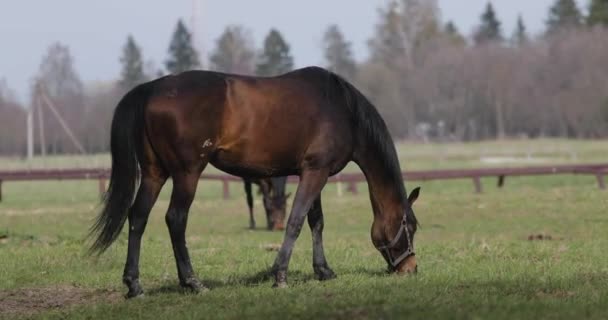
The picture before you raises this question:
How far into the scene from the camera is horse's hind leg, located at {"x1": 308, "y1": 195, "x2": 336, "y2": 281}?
9297 millimetres

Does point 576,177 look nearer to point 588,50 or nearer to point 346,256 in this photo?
point 346,256

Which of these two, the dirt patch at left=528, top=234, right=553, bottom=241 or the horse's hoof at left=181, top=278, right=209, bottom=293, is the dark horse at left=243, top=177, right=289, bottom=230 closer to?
the dirt patch at left=528, top=234, right=553, bottom=241

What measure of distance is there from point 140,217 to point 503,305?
3.71 m

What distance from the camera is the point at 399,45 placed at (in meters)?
95.6

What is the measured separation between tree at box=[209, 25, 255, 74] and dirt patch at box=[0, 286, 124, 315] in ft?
290

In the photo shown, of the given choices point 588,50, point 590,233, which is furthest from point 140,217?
point 588,50

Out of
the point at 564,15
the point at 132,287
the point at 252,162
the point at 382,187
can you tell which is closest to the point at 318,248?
the point at 382,187

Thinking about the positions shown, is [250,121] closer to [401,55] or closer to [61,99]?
[61,99]

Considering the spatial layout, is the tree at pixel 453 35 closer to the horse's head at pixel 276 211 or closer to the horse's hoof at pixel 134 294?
the horse's head at pixel 276 211

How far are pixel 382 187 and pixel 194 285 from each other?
91.0 inches

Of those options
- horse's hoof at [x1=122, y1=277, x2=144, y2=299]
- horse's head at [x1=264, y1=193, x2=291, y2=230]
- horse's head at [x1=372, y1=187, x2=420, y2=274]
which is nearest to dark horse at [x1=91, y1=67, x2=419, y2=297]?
horse's hoof at [x1=122, y1=277, x2=144, y2=299]

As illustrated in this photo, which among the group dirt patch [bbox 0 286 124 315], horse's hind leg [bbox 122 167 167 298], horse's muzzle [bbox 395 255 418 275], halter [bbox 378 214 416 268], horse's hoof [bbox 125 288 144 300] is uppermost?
horse's hind leg [bbox 122 167 167 298]

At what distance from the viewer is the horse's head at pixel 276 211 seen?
20359 millimetres

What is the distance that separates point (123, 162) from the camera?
8680mm
